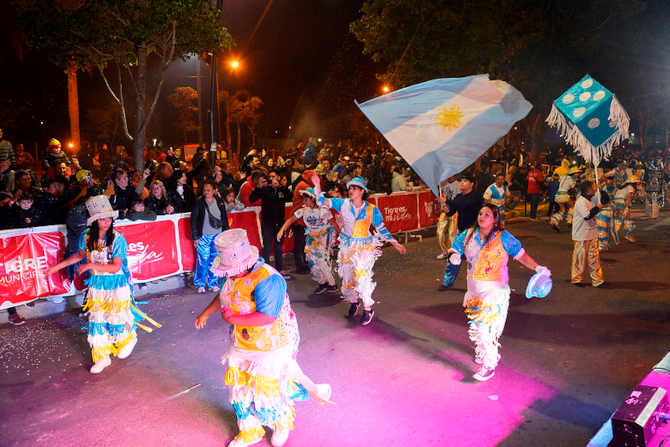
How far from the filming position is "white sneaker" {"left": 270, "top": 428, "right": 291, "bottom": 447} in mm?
3951

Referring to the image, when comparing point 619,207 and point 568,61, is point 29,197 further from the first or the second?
point 568,61

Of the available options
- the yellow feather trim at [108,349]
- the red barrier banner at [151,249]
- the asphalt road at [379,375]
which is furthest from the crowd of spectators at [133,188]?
the yellow feather trim at [108,349]

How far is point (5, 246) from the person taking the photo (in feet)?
22.9

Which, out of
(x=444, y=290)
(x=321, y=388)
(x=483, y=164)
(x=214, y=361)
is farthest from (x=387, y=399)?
(x=483, y=164)

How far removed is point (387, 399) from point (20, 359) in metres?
4.27

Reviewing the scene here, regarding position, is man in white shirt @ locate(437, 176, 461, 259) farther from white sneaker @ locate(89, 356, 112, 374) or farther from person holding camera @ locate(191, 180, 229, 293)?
white sneaker @ locate(89, 356, 112, 374)

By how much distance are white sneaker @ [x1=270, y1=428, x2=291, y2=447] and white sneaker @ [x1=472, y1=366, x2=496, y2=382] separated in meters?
2.08

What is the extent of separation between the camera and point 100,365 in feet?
17.9

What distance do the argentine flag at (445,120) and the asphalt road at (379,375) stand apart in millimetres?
2067

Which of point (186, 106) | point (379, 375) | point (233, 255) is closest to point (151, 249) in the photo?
point (379, 375)

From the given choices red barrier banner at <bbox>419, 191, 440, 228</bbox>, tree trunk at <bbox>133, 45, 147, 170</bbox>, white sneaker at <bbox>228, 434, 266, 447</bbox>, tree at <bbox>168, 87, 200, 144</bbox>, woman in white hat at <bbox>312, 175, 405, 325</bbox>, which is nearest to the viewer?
white sneaker at <bbox>228, 434, 266, 447</bbox>

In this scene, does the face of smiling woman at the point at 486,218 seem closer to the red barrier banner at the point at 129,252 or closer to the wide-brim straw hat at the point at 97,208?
the wide-brim straw hat at the point at 97,208

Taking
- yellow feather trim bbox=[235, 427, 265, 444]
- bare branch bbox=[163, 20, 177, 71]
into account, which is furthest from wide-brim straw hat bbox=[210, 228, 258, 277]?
bare branch bbox=[163, 20, 177, 71]

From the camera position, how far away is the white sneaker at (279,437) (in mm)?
3951
